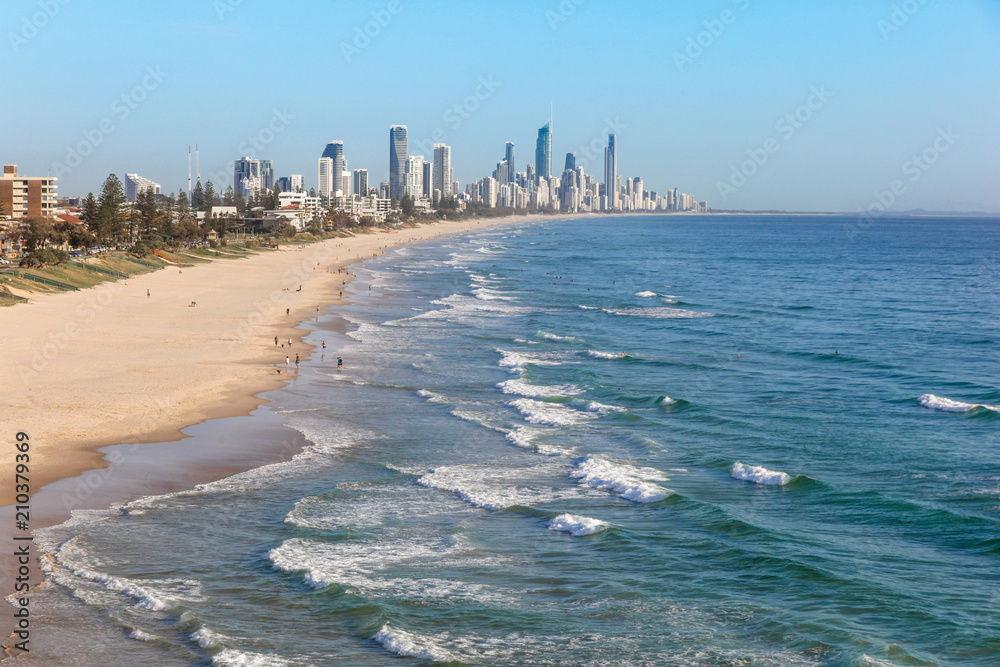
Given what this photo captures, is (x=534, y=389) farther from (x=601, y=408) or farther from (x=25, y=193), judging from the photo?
(x=25, y=193)

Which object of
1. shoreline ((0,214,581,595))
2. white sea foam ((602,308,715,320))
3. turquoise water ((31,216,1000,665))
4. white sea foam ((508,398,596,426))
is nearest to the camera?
turquoise water ((31,216,1000,665))

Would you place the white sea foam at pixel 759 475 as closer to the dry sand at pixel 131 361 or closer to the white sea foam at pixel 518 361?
the white sea foam at pixel 518 361

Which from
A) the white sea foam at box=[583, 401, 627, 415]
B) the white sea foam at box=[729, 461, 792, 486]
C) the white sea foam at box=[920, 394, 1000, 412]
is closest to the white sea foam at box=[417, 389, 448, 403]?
the white sea foam at box=[583, 401, 627, 415]

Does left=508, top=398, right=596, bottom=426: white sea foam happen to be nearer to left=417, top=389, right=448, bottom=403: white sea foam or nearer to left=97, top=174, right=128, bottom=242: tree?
left=417, top=389, right=448, bottom=403: white sea foam

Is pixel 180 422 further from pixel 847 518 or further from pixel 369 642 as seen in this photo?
pixel 847 518

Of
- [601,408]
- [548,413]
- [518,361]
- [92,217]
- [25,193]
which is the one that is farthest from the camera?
[25,193]

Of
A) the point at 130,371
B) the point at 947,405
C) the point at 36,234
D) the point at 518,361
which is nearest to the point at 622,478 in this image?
the point at 947,405

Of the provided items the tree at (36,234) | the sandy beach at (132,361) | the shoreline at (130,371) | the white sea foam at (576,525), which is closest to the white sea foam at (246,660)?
the shoreline at (130,371)
